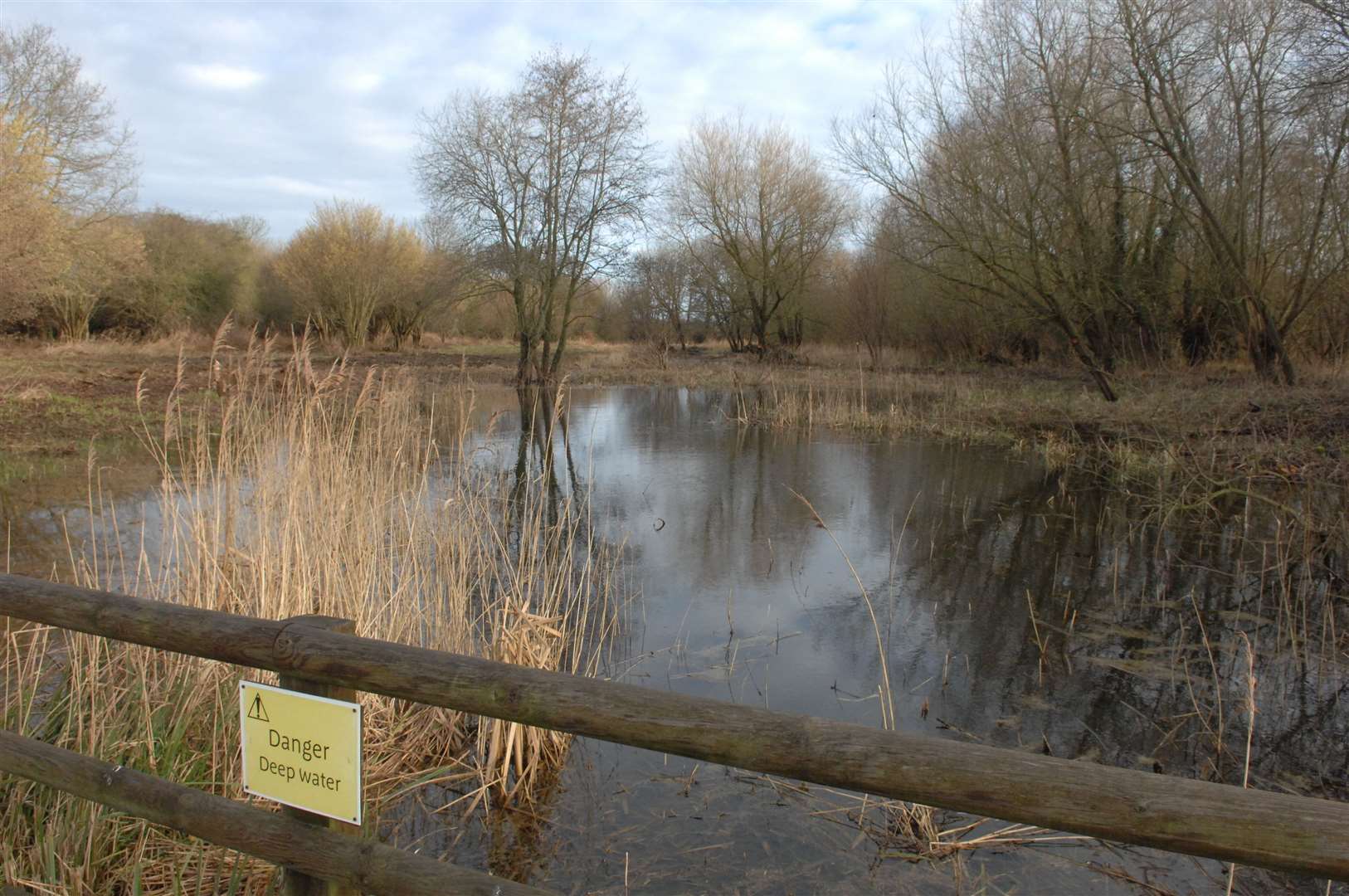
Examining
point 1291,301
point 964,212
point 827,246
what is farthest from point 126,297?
point 1291,301

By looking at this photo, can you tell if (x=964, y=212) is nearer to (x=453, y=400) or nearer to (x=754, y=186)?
(x=453, y=400)

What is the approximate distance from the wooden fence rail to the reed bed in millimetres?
1177

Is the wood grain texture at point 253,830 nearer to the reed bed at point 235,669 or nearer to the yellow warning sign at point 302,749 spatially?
the yellow warning sign at point 302,749

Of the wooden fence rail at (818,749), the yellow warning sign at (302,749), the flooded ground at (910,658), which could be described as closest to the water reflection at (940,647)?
the flooded ground at (910,658)

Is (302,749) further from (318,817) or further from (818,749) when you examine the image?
(818,749)

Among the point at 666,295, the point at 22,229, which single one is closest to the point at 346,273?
the point at 666,295

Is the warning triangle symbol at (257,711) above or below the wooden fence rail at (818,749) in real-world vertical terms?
below

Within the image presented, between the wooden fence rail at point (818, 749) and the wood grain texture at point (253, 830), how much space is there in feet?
1.01

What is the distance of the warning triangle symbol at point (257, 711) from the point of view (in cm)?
176

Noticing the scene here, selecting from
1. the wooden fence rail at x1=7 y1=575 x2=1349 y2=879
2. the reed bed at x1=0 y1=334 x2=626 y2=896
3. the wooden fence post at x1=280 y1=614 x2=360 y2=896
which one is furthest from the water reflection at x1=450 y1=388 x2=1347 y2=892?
the wooden fence rail at x1=7 y1=575 x2=1349 y2=879

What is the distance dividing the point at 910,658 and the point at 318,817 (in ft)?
13.2

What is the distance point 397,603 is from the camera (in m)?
4.39

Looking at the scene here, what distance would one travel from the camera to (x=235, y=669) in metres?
3.37

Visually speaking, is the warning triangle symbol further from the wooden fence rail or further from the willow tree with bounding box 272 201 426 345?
the willow tree with bounding box 272 201 426 345
